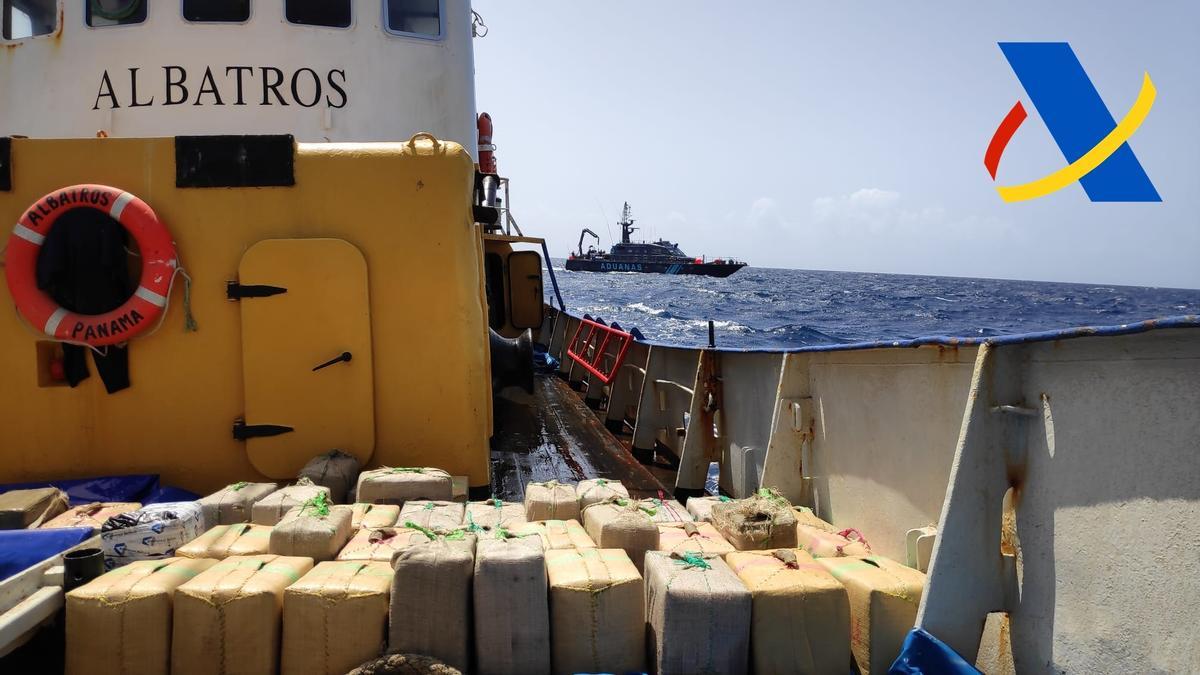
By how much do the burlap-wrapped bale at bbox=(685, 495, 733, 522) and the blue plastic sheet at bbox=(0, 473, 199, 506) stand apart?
2701 millimetres

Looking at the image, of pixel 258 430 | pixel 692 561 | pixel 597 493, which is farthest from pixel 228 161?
pixel 692 561

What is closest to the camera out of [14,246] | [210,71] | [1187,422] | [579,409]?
[1187,422]

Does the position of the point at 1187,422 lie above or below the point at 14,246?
below

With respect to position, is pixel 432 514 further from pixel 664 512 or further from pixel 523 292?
pixel 523 292

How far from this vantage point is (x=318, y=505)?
3334 millimetres

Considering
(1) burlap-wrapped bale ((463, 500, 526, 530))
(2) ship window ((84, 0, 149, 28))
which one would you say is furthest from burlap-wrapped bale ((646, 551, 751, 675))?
(2) ship window ((84, 0, 149, 28))

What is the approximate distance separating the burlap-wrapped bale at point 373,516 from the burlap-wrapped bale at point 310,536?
0.23 meters

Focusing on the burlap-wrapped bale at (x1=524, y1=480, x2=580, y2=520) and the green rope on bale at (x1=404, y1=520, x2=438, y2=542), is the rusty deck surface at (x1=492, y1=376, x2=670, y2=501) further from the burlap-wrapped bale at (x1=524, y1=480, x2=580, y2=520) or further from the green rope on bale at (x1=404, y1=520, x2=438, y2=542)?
the green rope on bale at (x1=404, y1=520, x2=438, y2=542)

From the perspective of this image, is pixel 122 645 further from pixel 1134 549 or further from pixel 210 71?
pixel 210 71

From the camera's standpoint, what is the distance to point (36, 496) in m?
3.62

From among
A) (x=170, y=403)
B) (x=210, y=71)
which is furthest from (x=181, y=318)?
(x=210, y=71)

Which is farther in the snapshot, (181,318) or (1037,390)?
(181,318)

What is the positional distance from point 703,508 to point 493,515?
102 centimetres

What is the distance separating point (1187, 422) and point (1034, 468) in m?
0.56
